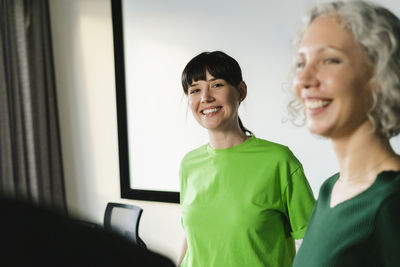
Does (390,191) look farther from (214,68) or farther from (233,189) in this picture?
(214,68)

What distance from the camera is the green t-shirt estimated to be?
129 cm

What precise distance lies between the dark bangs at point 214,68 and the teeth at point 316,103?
0.76m

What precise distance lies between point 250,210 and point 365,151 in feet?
2.05

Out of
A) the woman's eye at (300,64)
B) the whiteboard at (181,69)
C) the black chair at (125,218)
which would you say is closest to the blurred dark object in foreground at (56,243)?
the woman's eye at (300,64)

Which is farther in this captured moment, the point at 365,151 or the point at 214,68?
the point at 214,68

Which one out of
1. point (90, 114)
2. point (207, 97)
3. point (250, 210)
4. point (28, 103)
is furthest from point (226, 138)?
point (28, 103)

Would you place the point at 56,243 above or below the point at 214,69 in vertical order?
below

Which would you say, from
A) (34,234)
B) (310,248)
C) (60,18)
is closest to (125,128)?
(60,18)

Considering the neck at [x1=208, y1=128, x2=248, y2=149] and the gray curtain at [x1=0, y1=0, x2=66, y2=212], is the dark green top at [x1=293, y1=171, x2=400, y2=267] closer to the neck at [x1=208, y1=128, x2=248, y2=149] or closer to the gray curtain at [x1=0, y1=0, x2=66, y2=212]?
the neck at [x1=208, y1=128, x2=248, y2=149]

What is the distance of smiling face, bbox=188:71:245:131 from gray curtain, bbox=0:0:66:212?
2.57m

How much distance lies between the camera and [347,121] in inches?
28.5

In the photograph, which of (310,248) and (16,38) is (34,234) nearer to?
(310,248)

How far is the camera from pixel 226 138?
1.51 m

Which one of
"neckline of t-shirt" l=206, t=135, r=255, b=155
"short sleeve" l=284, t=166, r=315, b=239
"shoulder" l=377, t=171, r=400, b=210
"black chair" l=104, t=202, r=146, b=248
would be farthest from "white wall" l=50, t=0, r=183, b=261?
"shoulder" l=377, t=171, r=400, b=210
